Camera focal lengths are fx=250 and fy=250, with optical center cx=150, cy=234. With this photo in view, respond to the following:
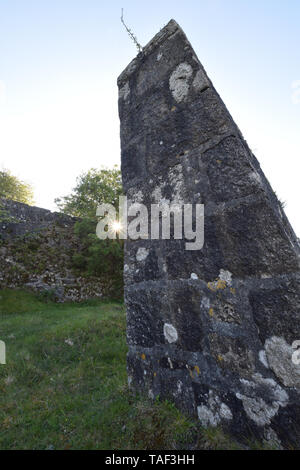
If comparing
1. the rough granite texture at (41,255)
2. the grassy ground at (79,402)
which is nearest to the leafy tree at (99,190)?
the rough granite texture at (41,255)

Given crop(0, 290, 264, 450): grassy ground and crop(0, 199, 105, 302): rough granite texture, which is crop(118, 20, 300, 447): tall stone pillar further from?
crop(0, 199, 105, 302): rough granite texture

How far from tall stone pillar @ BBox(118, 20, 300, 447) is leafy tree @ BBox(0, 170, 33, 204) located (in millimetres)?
28669

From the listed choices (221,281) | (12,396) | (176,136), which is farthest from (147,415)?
(176,136)

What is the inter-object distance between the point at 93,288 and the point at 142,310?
7995mm

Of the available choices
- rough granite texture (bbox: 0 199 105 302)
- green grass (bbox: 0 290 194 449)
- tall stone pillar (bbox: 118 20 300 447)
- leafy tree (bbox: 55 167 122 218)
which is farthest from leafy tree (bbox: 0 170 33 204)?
tall stone pillar (bbox: 118 20 300 447)

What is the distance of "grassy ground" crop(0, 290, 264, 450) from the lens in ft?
5.92

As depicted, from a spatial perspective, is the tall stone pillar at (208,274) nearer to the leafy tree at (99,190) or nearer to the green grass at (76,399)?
the green grass at (76,399)

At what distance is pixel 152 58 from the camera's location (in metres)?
2.67

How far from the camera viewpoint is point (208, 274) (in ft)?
6.24

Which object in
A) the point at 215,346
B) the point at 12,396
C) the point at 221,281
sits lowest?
the point at 12,396

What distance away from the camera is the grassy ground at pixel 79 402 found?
5.92ft

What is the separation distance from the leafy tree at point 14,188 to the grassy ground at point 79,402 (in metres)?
26.7

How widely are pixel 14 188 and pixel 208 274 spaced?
31489mm
